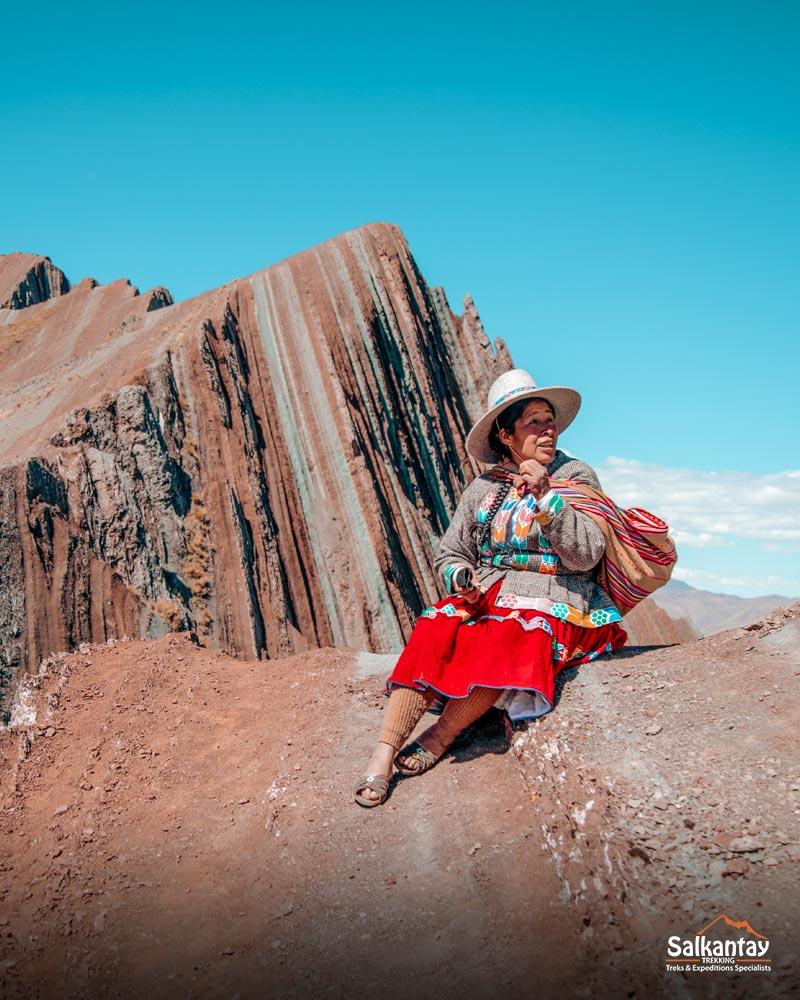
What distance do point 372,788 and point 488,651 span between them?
0.86 metres

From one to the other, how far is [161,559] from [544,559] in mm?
5954

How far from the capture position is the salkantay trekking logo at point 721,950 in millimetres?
1945

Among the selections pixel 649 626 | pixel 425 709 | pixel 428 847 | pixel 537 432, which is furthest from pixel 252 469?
pixel 649 626

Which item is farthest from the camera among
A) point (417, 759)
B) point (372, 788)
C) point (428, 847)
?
point (417, 759)

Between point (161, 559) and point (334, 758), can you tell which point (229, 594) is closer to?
point (161, 559)

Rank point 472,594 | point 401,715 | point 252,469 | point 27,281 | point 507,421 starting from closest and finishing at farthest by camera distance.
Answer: point 401,715, point 472,594, point 507,421, point 252,469, point 27,281

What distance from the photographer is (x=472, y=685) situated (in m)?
3.47

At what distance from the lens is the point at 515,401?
13.6 ft

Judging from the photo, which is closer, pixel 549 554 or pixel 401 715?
pixel 401 715

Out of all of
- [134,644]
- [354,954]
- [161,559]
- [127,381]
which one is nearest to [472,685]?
[354,954]

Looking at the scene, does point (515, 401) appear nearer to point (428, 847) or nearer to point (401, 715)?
point (401, 715)

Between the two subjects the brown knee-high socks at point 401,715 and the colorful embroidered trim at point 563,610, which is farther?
the colorful embroidered trim at point 563,610

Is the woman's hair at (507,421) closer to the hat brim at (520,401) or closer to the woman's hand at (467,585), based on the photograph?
the hat brim at (520,401)

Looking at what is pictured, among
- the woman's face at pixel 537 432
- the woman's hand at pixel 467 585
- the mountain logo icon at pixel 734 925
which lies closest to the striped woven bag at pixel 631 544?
the woman's face at pixel 537 432
